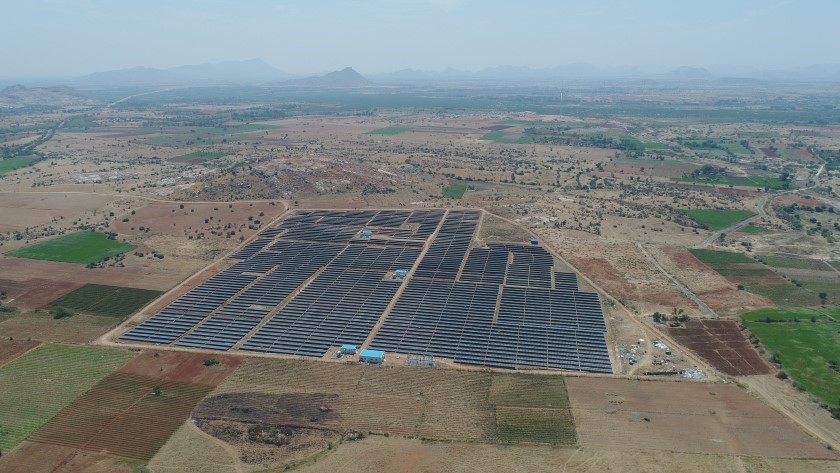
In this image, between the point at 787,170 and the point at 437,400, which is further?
the point at 787,170

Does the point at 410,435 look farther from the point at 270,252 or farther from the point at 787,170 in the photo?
the point at 787,170

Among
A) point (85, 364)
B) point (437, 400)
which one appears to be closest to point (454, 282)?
point (437, 400)

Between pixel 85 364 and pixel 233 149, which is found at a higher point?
pixel 233 149

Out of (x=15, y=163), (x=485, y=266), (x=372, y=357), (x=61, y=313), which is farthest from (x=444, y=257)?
(x=15, y=163)

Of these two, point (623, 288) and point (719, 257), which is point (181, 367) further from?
point (719, 257)

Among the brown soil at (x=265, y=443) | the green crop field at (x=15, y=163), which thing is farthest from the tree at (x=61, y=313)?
the green crop field at (x=15, y=163)

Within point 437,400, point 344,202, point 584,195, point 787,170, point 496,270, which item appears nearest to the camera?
point 437,400

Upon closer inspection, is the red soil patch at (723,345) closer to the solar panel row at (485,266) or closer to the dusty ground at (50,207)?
the solar panel row at (485,266)
